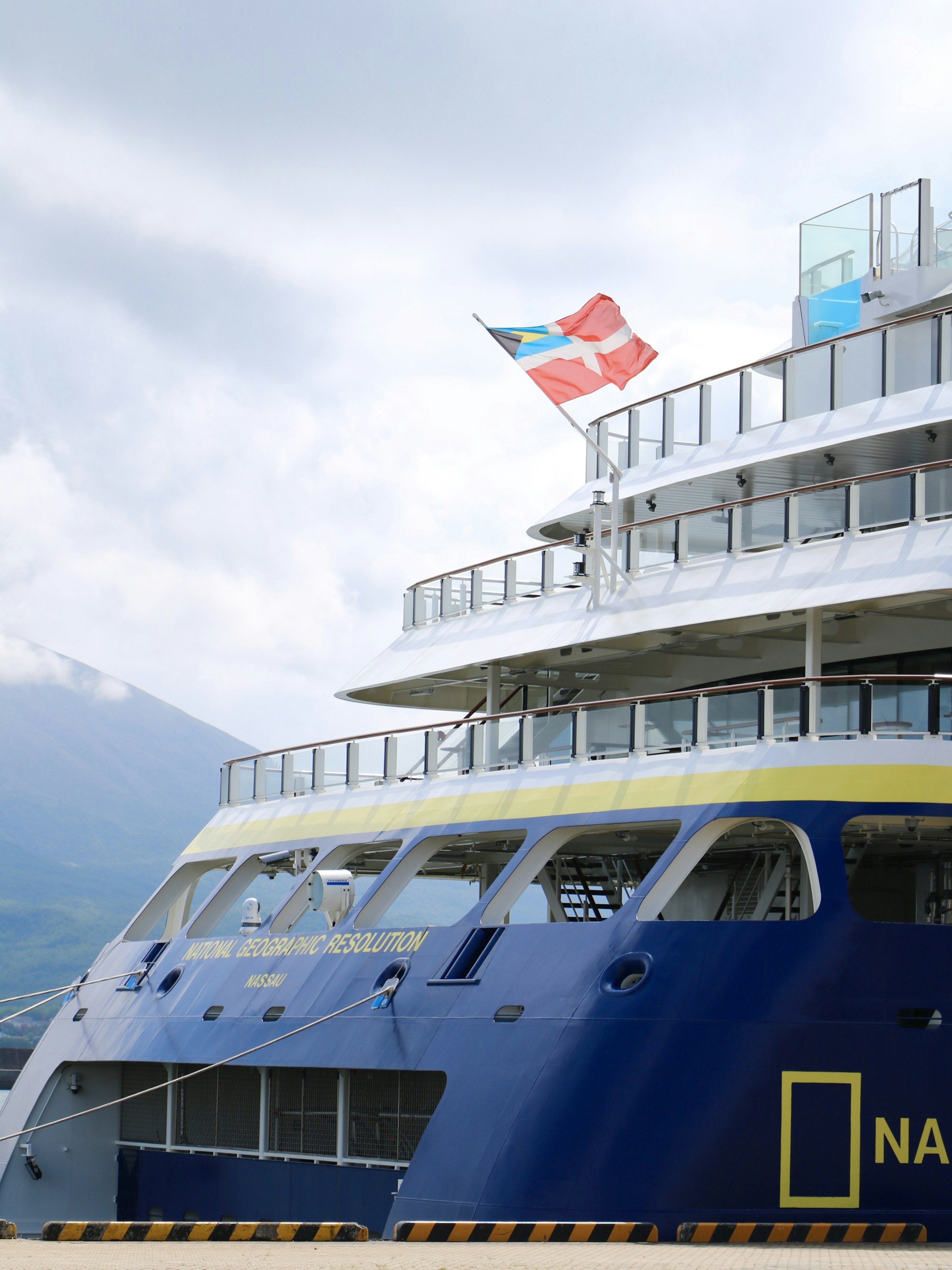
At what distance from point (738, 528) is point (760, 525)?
0.30 meters

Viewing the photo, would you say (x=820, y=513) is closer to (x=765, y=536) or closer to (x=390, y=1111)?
(x=765, y=536)

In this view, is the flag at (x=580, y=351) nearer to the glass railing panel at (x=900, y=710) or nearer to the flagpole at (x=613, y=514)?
the flagpole at (x=613, y=514)

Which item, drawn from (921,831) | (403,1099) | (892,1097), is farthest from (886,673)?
(403,1099)

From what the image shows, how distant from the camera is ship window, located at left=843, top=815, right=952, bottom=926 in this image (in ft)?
56.7

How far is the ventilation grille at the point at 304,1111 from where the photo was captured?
1956cm

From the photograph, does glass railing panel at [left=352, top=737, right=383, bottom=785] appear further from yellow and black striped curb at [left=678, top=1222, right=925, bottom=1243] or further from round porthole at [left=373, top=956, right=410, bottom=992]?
yellow and black striped curb at [left=678, top=1222, right=925, bottom=1243]

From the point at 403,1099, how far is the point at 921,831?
6448mm

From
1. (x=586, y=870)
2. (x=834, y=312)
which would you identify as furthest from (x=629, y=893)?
(x=834, y=312)

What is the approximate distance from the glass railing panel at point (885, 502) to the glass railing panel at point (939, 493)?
9.2 inches

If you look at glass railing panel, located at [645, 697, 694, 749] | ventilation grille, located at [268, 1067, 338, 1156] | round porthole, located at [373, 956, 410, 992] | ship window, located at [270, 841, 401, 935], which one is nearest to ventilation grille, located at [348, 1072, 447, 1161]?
ventilation grille, located at [268, 1067, 338, 1156]

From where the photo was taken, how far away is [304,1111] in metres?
19.9

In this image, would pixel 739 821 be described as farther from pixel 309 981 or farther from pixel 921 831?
pixel 309 981

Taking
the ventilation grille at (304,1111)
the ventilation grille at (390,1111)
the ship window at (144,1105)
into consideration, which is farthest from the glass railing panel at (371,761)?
the ship window at (144,1105)

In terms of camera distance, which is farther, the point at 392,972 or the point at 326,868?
the point at 326,868
